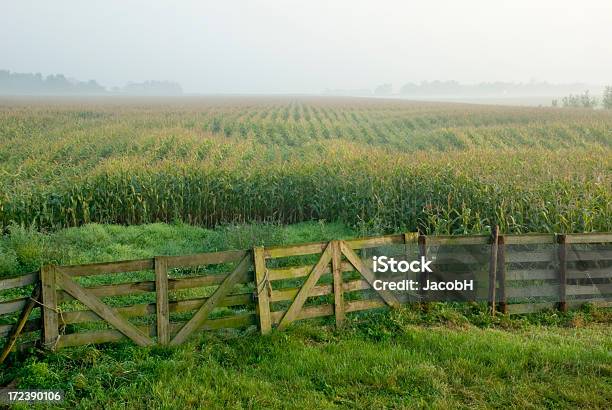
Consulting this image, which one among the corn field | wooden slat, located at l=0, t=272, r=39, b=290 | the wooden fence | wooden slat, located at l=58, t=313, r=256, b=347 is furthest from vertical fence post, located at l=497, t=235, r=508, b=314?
wooden slat, located at l=0, t=272, r=39, b=290

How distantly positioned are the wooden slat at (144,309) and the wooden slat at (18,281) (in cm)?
63

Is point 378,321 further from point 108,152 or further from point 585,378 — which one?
point 108,152

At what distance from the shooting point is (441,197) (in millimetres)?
15422

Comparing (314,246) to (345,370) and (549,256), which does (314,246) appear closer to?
(345,370)

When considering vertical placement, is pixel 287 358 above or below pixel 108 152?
below

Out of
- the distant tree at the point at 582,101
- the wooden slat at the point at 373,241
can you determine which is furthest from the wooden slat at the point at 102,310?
the distant tree at the point at 582,101

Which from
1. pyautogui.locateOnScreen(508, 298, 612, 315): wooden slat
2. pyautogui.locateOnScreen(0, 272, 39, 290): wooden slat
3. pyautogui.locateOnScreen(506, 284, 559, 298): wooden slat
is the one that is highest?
pyautogui.locateOnScreen(0, 272, 39, 290): wooden slat

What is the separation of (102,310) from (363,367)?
3.64 meters

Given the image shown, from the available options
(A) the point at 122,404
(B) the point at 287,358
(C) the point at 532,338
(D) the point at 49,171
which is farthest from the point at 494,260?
(D) the point at 49,171

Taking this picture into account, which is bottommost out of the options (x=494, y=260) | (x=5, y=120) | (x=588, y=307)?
(x=588, y=307)

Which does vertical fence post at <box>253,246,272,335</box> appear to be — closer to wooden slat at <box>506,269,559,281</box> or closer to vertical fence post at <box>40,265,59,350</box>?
vertical fence post at <box>40,265,59,350</box>

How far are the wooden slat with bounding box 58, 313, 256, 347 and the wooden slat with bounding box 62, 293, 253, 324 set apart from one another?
19 cm

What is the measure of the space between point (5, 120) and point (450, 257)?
Answer: 133 feet

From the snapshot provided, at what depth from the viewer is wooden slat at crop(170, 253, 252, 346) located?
311 inches
